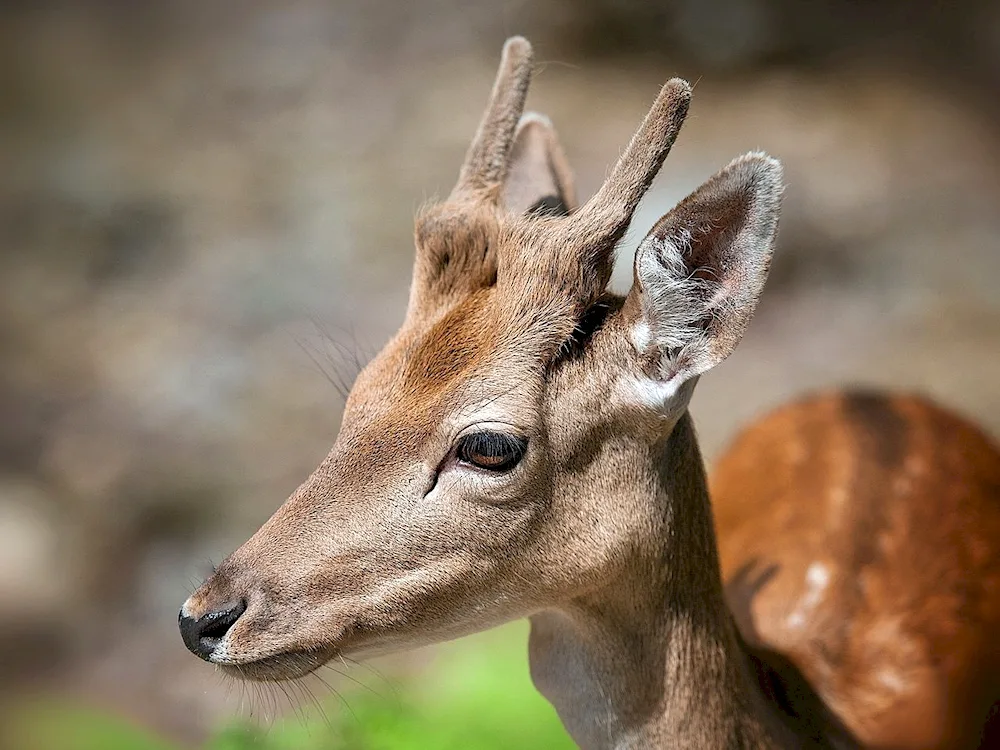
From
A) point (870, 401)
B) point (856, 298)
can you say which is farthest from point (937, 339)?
point (870, 401)

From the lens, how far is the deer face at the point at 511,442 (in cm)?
206

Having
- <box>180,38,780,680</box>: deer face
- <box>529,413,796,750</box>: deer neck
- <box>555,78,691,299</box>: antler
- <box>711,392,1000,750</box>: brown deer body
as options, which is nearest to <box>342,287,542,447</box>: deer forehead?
<box>180,38,780,680</box>: deer face

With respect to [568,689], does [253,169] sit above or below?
below

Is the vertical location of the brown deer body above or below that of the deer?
below

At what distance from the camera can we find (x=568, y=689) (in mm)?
2359

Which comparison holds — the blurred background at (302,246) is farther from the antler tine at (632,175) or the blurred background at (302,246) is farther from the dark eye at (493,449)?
the antler tine at (632,175)

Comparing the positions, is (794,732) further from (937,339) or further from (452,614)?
(937,339)

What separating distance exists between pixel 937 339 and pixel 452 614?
5.48 meters

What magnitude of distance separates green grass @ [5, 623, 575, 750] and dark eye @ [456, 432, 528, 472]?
5.83ft

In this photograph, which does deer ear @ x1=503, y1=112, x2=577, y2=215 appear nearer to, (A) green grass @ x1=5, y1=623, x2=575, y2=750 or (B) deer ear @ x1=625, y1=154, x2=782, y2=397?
(B) deer ear @ x1=625, y1=154, x2=782, y2=397

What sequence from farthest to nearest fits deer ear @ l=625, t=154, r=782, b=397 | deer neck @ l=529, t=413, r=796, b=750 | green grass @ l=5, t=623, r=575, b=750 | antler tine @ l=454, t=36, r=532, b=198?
1. green grass @ l=5, t=623, r=575, b=750
2. antler tine @ l=454, t=36, r=532, b=198
3. deer neck @ l=529, t=413, r=796, b=750
4. deer ear @ l=625, t=154, r=782, b=397

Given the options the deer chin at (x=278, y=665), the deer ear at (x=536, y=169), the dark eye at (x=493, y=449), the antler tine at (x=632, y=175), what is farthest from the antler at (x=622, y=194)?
the deer chin at (x=278, y=665)

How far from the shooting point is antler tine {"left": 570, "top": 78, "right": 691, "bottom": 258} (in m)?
2.08

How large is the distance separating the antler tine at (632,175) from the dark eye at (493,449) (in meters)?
0.41
